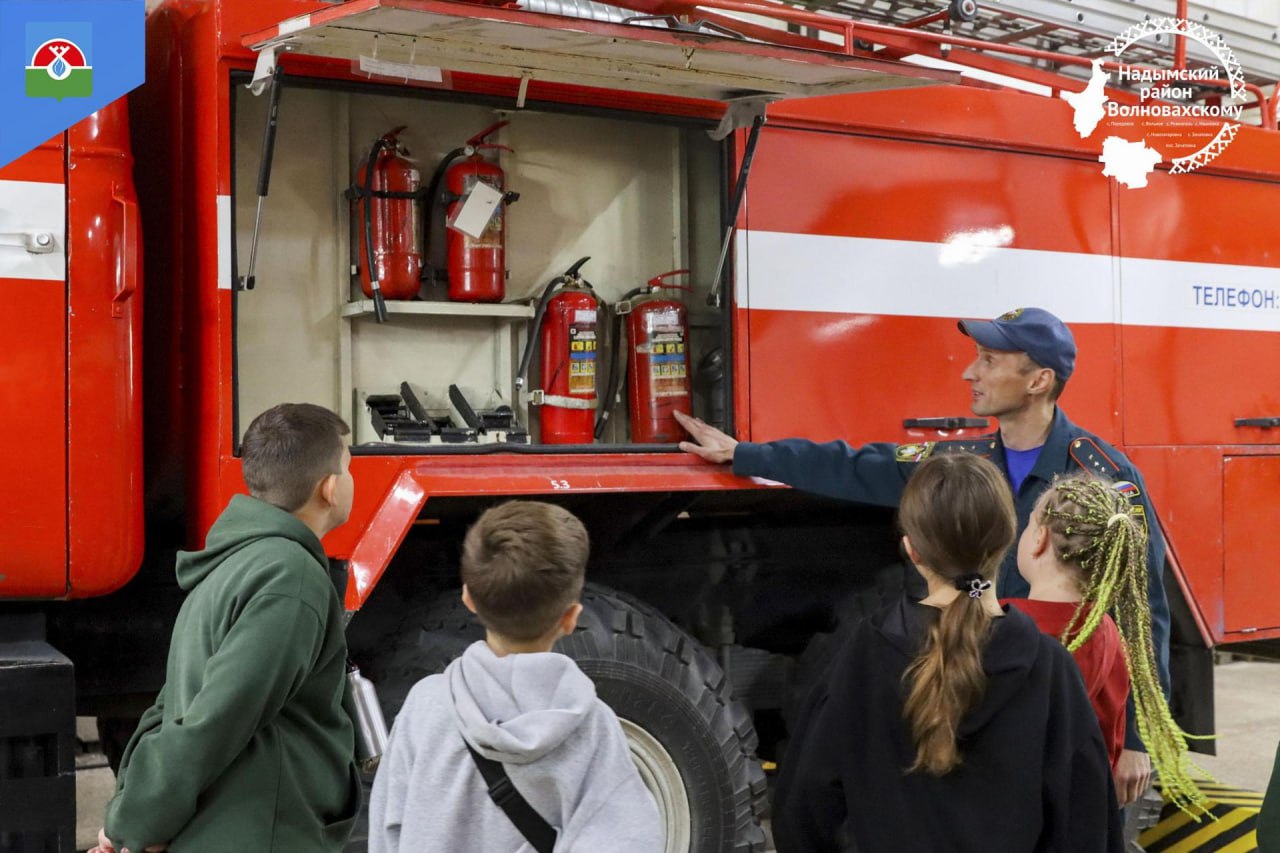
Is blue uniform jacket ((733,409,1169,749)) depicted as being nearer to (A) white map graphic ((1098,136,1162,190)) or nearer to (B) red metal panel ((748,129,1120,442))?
(B) red metal panel ((748,129,1120,442))

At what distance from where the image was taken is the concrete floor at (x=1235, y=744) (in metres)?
5.96

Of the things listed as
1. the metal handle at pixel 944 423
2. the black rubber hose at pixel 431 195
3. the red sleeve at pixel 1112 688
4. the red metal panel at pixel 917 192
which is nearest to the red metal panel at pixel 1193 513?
the metal handle at pixel 944 423

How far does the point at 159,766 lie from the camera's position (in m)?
2.27

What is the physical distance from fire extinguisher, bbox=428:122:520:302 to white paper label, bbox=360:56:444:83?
49cm

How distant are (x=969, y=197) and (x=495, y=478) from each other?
194 cm

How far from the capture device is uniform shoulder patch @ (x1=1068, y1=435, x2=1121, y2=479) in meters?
3.65

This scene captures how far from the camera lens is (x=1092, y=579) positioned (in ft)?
9.41

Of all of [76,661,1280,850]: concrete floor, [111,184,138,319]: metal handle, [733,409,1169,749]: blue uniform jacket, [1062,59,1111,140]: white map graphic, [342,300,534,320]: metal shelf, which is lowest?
[76,661,1280,850]: concrete floor

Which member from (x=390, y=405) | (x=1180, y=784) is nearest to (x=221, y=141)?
(x=390, y=405)

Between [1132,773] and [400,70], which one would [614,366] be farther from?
[1132,773]

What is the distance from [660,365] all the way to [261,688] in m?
2.09

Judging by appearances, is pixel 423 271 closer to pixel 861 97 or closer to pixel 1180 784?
pixel 861 97

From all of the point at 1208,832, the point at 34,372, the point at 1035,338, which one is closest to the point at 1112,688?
the point at 1035,338

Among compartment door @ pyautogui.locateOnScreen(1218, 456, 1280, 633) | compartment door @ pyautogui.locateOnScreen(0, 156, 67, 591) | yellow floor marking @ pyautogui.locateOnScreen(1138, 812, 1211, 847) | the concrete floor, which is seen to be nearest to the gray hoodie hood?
compartment door @ pyautogui.locateOnScreen(0, 156, 67, 591)
